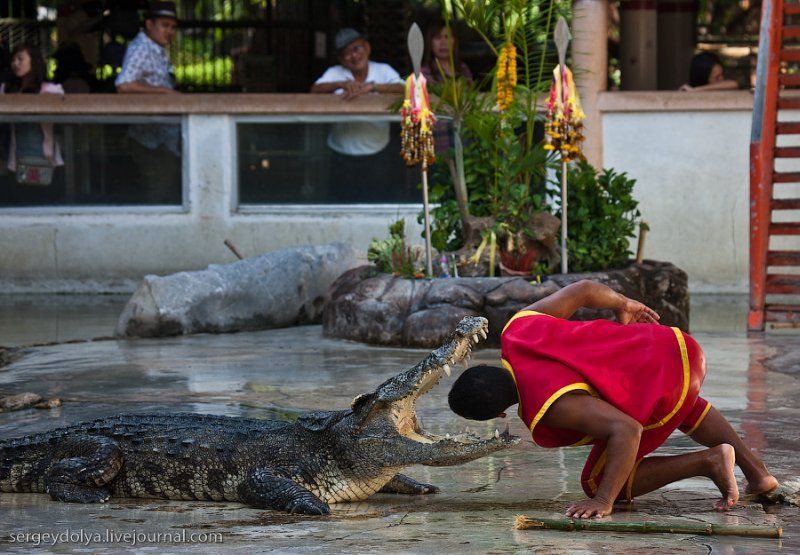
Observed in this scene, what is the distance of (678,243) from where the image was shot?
12.7m

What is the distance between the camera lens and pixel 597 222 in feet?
32.4

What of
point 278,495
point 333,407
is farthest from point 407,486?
point 333,407

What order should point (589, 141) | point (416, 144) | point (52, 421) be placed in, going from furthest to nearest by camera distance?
point (589, 141) → point (416, 144) → point (52, 421)

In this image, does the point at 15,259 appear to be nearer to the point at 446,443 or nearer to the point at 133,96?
the point at 133,96

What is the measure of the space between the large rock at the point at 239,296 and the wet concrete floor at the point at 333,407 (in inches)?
8.0

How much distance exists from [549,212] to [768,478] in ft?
17.6

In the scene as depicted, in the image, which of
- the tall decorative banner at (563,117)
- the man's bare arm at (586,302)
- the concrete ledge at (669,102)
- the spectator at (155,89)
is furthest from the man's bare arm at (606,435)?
the spectator at (155,89)

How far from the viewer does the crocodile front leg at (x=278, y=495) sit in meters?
4.91

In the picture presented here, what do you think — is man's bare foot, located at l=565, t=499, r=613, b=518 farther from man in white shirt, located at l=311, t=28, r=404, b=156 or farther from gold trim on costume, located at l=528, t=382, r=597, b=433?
man in white shirt, located at l=311, t=28, r=404, b=156

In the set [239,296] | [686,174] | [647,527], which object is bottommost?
[647,527]

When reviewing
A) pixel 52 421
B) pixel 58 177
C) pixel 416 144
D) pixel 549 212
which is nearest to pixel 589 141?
pixel 549 212

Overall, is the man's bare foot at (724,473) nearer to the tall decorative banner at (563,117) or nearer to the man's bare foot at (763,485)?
the man's bare foot at (763,485)

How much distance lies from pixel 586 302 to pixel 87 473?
204 cm

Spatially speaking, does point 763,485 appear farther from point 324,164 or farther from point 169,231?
point 169,231
